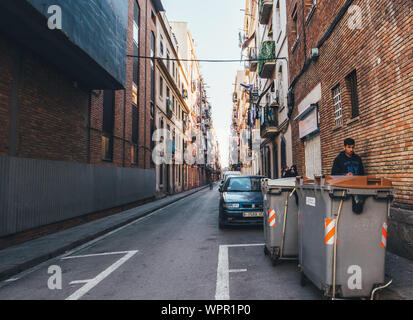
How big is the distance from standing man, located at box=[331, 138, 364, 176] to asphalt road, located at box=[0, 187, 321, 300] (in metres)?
1.99

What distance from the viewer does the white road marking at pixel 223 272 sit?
12.1ft

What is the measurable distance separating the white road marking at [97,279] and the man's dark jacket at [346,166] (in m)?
4.42

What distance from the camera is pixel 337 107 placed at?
336 inches

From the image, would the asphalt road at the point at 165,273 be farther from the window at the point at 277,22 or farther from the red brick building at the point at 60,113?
the window at the point at 277,22

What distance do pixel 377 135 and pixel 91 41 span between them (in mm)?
7788

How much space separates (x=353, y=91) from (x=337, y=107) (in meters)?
1.00

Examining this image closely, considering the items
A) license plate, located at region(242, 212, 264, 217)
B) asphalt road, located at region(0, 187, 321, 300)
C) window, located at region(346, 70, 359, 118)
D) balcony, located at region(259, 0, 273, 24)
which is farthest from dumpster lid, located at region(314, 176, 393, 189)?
balcony, located at region(259, 0, 273, 24)

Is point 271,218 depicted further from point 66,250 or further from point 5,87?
point 5,87

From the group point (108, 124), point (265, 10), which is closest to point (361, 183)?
point (108, 124)

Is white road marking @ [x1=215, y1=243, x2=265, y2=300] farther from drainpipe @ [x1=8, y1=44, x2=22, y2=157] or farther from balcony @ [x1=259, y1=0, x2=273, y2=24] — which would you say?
balcony @ [x1=259, y1=0, x2=273, y2=24]

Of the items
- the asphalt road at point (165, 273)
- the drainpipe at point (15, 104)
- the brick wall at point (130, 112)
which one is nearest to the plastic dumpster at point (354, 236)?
the asphalt road at point (165, 273)
